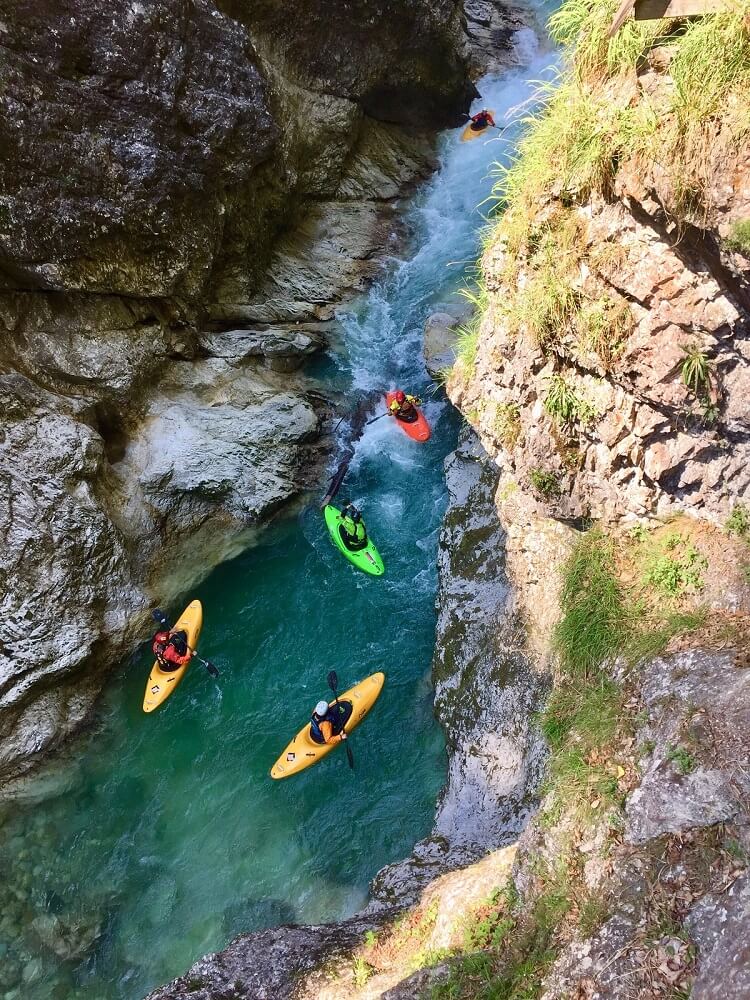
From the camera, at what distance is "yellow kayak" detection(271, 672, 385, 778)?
22.6 feet

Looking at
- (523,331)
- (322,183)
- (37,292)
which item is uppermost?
(37,292)

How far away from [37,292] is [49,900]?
282 inches

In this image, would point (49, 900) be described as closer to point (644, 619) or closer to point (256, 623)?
point (256, 623)

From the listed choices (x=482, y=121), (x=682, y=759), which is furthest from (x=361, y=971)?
(x=482, y=121)

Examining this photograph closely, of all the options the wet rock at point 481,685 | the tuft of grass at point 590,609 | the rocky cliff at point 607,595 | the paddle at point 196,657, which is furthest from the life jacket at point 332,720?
the tuft of grass at point 590,609

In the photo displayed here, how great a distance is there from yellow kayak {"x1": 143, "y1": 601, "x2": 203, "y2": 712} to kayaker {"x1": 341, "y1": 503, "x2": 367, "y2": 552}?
7.43 ft

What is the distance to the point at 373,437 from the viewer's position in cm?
956

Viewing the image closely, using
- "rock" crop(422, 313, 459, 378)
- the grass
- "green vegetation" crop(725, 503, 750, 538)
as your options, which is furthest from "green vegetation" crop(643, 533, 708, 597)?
"rock" crop(422, 313, 459, 378)

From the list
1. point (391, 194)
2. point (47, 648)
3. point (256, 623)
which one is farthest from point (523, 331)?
point (391, 194)

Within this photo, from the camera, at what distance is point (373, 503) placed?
9062mm

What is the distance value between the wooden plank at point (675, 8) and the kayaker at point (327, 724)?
6392 mm

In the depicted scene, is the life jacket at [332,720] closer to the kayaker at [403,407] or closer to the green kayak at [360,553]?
the green kayak at [360,553]

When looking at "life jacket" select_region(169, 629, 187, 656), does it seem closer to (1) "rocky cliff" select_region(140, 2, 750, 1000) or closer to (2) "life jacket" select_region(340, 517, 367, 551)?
(2) "life jacket" select_region(340, 517, 367, 551)

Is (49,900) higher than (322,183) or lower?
lower
